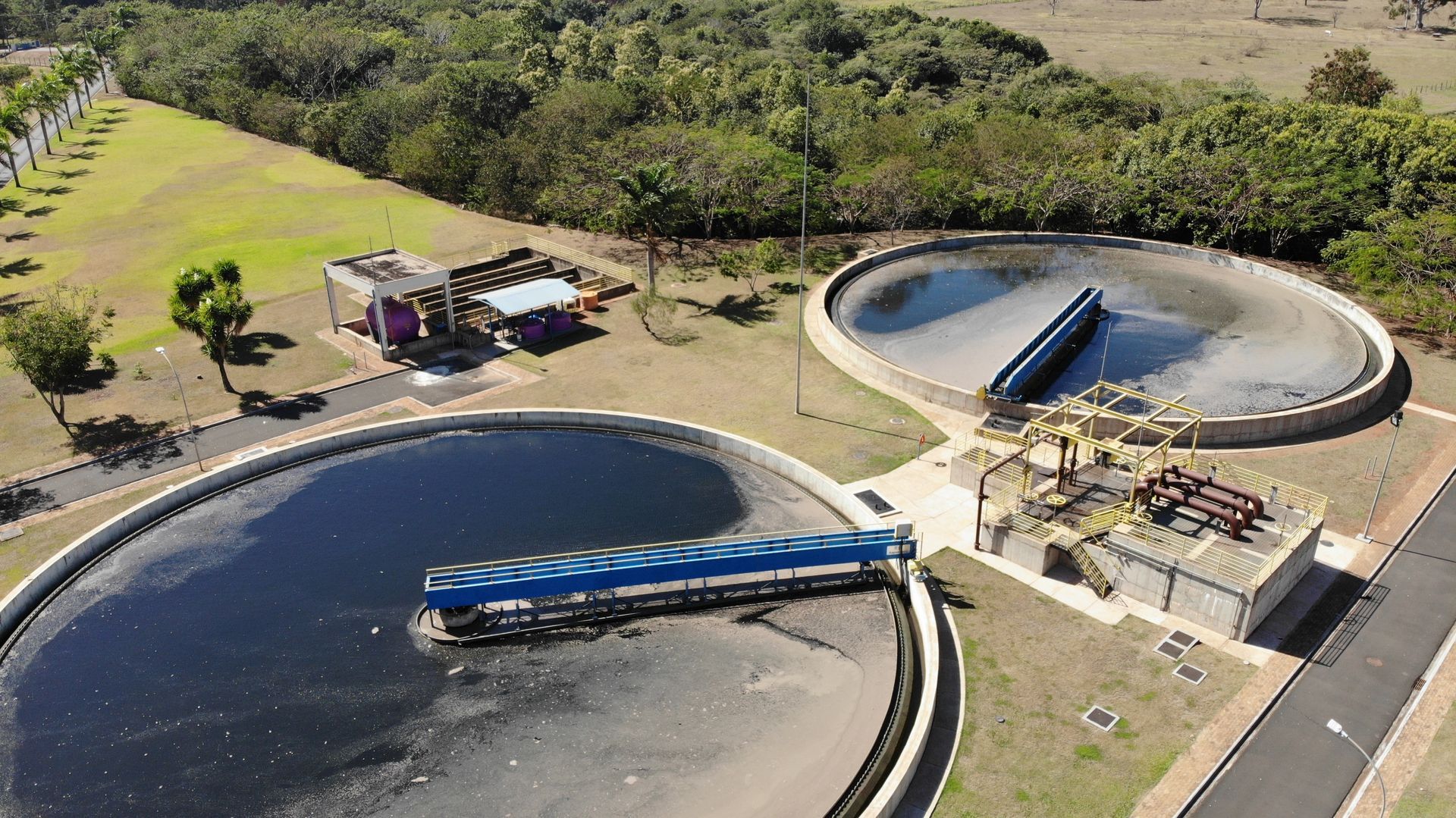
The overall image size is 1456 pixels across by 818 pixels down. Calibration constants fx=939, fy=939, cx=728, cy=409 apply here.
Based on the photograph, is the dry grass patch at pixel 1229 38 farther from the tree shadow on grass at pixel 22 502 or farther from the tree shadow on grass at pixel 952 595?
the tree shadow on grass at pixel 22 502

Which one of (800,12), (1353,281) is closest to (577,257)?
(1353,281)

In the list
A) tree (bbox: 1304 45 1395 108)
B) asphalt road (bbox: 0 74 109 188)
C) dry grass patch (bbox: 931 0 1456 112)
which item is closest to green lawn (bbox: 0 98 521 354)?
asphalt road (bbox: 0 74 109 188)

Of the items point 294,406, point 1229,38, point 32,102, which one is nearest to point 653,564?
point 294,406

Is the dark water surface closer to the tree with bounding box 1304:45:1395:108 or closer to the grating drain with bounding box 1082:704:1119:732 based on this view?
the grating drain with bounding box 1082:704:1119:732

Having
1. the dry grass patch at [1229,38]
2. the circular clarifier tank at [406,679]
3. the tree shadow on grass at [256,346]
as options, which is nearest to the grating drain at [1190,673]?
the circular clarifier tank at [406,679]

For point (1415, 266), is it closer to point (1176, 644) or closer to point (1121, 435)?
point (1121, 435)

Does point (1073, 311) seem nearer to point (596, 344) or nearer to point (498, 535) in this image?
point (596, 344)
